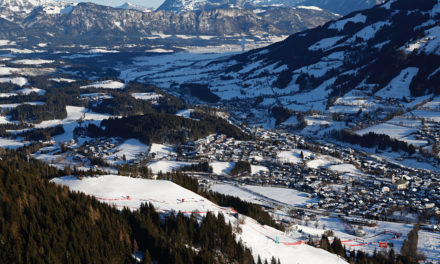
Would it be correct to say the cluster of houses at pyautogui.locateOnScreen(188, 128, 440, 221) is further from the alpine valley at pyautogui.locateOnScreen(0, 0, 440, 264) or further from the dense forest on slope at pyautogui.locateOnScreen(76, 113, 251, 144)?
the dense forest on slope at pyautogui.locateOnScreen(76, 113, 251, 144)

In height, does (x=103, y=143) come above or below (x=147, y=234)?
below

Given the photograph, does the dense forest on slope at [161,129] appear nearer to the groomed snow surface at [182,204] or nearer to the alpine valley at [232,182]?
the alpine valley at [232,182]

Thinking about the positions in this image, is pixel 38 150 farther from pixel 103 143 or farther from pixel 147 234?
pixel 147 234

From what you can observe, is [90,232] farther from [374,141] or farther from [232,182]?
[374,141]

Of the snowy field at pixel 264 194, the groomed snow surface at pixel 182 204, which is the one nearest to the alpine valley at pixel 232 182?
the groomed snow surface at pixel 182 204

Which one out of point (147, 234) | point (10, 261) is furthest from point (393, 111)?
point (10, 261)

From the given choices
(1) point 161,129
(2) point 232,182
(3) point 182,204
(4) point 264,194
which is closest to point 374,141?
(2) point 232,182
